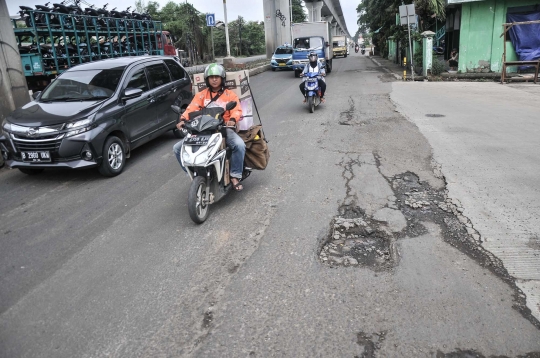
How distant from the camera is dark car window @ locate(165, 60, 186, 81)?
8992mm

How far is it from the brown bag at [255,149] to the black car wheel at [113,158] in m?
2.32

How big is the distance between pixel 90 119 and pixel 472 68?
19.2 metres

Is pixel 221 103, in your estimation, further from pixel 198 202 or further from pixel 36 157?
pixel 36 157

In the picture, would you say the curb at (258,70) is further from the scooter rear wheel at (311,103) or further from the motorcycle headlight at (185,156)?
the motorcycle headlight at (185,156)

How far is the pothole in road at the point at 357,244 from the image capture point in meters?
3.90

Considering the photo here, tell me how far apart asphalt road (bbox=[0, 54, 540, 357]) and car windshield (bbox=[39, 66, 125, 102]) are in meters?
1.50

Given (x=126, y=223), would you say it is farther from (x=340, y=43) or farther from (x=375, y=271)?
(x=340, y=43)

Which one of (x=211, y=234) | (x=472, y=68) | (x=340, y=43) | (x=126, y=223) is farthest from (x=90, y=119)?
(x=340, y=43)

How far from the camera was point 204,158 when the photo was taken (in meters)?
4.67

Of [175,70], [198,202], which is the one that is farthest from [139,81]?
[198,202]

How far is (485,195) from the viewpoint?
5.36 meters

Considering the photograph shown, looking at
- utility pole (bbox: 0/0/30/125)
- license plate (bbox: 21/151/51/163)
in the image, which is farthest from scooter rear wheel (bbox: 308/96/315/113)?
license plate (bbox: 21/151/51/163)

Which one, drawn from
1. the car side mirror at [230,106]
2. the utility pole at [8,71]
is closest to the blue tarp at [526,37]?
the car side mirror at [230,106]

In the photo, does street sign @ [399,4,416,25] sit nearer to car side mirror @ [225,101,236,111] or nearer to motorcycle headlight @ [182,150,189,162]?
car side mirror @ [225,101,236,111]
